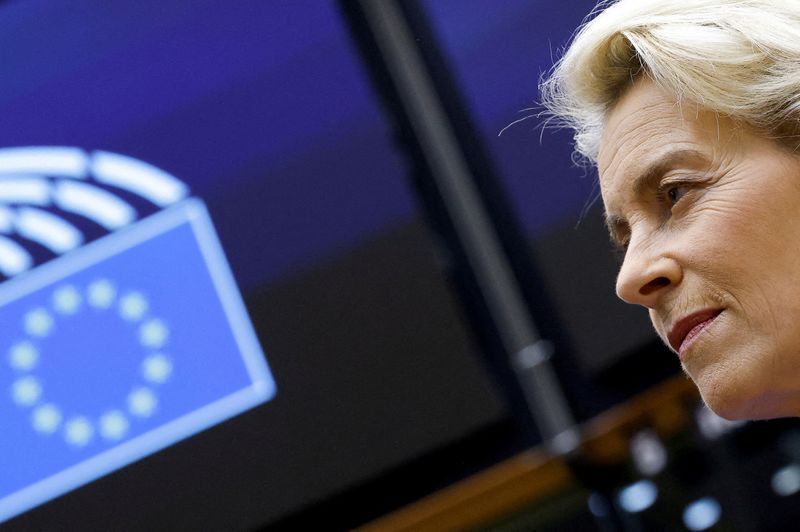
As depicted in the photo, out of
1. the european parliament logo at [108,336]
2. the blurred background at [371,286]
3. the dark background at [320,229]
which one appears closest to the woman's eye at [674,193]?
the blurred background at [371,286]

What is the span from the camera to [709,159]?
123cm

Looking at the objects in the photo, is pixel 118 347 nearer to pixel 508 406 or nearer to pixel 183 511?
pixel 183 511

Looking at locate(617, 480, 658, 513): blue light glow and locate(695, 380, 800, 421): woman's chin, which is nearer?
locate(695, 380, 800, 421): woman's chin

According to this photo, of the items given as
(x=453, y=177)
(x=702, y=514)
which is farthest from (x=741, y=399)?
(x=453, y=177)

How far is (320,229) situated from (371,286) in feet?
0.50

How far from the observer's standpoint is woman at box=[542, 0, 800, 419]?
1.18m

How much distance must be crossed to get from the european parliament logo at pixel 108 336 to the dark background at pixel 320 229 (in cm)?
4

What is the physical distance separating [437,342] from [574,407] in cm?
33

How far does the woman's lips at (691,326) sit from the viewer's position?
47.3 inches

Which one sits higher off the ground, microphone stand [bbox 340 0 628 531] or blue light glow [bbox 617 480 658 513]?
microphone stand [bbox 340 0 628 531]

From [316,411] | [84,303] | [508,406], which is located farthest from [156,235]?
[508,406]

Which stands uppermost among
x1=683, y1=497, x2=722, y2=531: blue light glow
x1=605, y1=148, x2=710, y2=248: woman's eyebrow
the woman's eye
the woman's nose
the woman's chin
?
x1=605, y1=148, x2=710, y2=248: woman's eyebrow

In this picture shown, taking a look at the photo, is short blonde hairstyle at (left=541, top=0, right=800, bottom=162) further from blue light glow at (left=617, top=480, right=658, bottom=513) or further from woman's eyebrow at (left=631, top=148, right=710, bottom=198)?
blue light glow at (left=617, top=480, right=658, bottom=513)

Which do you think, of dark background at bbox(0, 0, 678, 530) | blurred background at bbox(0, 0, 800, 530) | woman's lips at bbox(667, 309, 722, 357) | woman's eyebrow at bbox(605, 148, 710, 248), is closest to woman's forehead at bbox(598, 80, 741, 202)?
woman's eyebrow at bbox(605, 148, 710, 248)
